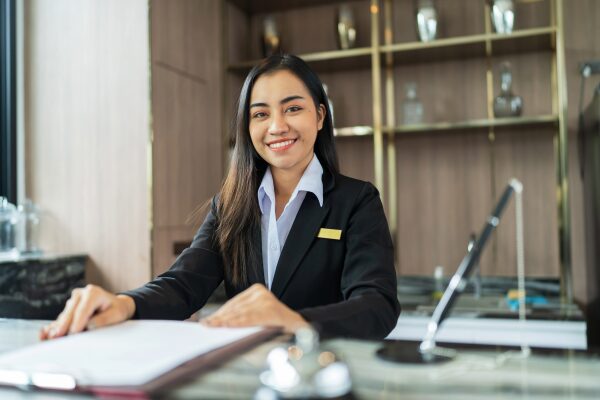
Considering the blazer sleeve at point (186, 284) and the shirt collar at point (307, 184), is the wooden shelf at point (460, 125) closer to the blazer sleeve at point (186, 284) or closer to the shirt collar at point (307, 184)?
the shirt collar at point (307, 184)

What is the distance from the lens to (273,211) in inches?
64.6

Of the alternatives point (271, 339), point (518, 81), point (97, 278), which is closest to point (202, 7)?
point (97, 278)

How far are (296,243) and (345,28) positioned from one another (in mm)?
2051

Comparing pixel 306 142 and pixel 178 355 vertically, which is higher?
pixel 306 142

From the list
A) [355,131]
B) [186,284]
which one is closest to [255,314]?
[186,284]

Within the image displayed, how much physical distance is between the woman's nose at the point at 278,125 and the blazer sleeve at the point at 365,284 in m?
0.25

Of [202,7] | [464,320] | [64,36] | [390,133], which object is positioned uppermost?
[202,7]

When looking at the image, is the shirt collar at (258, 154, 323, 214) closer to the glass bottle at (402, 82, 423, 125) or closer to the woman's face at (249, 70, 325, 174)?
the woman's face at (249, 70, 325, 174)

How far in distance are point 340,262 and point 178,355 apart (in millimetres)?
764

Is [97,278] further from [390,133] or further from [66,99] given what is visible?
[390,133]

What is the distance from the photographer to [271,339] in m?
0.92

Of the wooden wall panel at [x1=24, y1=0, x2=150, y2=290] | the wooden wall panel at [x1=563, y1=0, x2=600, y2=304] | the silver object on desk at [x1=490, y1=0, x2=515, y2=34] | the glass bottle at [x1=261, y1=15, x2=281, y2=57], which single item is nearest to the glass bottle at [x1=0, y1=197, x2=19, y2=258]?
the wooden wall panel at [x1=24, y1=0, x2=150, y2=290]

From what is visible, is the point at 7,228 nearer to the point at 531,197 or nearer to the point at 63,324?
the point at 63,324

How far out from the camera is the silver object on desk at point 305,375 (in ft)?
2.14
